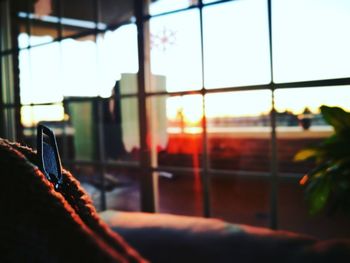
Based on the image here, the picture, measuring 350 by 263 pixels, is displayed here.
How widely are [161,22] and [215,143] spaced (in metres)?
4.22

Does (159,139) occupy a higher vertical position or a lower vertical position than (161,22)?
lower

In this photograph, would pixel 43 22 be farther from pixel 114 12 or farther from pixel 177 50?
pixel 177 50

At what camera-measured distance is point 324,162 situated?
1512 mm

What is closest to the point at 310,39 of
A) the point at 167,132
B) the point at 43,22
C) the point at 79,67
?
the point at 167,132

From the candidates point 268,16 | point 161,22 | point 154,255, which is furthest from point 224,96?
point 154,255

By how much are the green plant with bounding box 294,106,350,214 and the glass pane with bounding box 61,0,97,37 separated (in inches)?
68.7

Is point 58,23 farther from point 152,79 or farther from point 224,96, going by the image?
point 224,96

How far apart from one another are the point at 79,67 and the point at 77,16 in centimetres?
36

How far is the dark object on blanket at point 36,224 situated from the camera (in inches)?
10.5

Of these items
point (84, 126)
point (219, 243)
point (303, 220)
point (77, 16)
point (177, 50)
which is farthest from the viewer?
point (303, 220)

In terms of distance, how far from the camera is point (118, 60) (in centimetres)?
245

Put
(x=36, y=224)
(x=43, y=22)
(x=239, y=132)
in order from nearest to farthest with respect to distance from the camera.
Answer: (x=36, y=224)
(x=43, y=22)
(x=239, y=132)

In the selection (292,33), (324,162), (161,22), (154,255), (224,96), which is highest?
(161,22)

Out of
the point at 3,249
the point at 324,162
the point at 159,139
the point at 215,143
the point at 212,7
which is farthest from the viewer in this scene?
the point at 215,143
